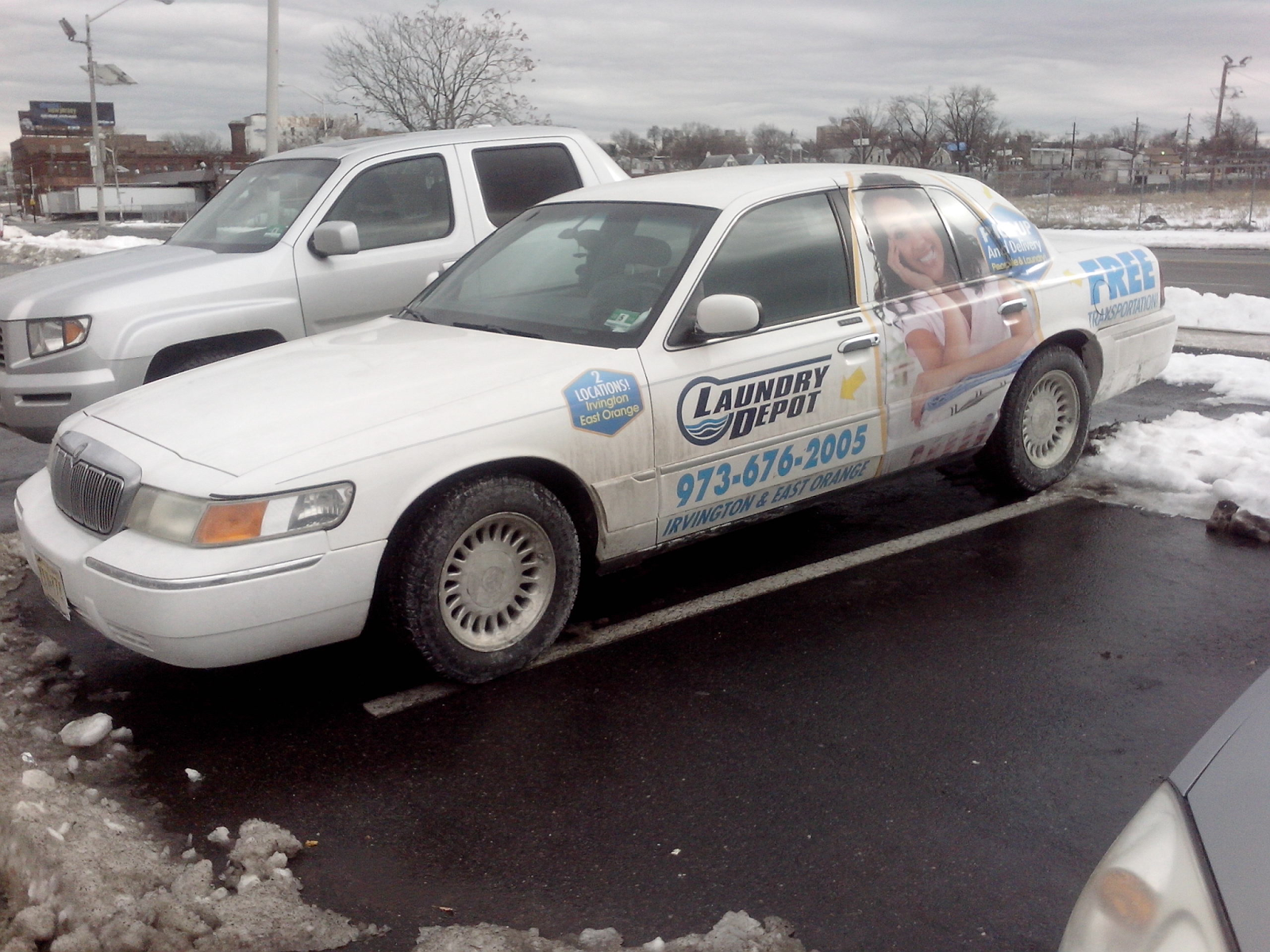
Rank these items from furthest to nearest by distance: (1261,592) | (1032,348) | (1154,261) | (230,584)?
(1154,261) < (1032,348) < (1261,592) < (230,584)

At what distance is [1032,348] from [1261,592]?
1.52m

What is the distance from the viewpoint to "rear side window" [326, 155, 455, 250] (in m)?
6.86

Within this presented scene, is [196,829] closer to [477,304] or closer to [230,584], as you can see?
[230,584]

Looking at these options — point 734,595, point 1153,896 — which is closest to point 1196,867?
point 1153,896

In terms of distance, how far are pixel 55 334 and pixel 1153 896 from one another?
5942 millimetres

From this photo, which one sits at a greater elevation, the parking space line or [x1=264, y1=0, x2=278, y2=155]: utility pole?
[x1=264, y1=0, x2=278, y2=155]: utility pole

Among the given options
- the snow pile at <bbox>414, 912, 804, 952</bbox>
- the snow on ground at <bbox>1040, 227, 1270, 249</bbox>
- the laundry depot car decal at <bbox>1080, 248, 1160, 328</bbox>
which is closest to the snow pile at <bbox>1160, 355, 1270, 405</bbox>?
the laundry depot car decal at <bbox>1080, 248, 1160, 328</bbox>

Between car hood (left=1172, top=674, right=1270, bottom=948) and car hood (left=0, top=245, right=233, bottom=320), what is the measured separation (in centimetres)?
560

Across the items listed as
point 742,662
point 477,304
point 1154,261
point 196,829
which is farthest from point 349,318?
point 1154,261

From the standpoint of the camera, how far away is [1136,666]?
417 centimetres

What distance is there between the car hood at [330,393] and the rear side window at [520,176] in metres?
2.76

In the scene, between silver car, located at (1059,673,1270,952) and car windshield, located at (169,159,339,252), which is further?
car windshield, located at (169,159,339,252)

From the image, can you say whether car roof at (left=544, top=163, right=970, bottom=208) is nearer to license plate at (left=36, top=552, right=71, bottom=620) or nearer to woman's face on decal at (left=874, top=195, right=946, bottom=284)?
woman's face on decal at (left=874, top=195, right=946, bottom=284)

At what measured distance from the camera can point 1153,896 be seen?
171 centimetres
